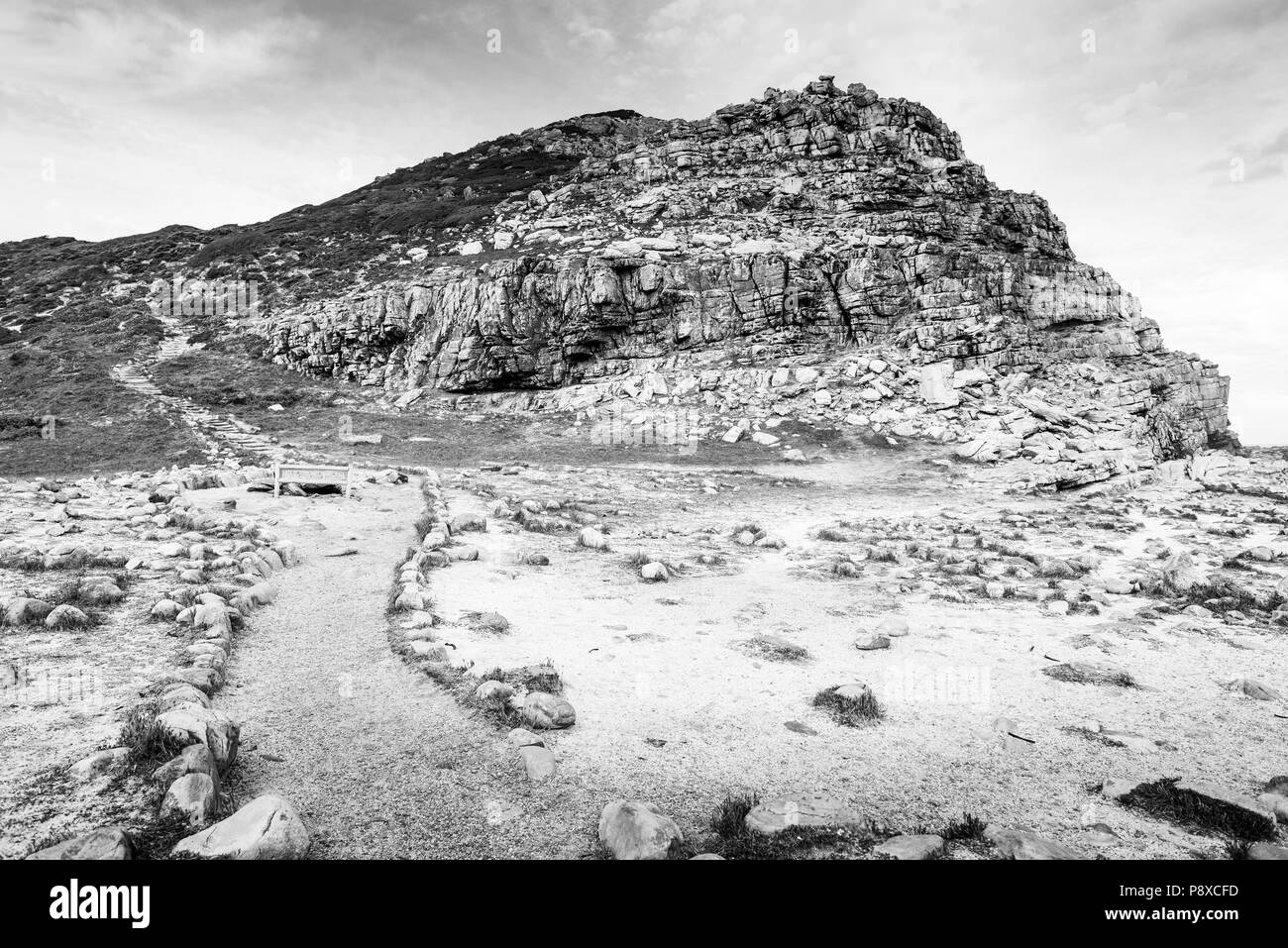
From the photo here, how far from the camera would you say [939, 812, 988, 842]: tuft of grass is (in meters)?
4.42

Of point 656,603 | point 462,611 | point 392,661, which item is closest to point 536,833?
point 392,661

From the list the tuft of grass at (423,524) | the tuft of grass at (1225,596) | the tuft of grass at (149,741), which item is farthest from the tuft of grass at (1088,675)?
the tuft of grass at (423,524)

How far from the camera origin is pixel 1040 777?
541cm

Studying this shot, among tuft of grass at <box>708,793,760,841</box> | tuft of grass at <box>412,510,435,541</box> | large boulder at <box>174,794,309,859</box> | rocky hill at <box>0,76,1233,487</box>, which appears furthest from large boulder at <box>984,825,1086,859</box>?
rocky hill at <box>0,76,1233,487</box>

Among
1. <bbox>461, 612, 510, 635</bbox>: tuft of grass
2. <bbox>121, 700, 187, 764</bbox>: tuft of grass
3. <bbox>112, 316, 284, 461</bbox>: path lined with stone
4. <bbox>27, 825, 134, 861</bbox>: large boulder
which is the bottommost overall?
<bbox>461, 612, 510, 635</bbox>: tuft of grass

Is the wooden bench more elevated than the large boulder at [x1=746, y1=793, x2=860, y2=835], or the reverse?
the wooden bench

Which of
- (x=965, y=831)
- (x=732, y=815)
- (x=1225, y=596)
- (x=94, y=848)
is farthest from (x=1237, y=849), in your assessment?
(x=1225, y=596)

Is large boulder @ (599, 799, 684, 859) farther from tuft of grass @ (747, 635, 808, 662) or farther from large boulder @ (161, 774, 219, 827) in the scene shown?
tuft of grass @ (747, 635, 808, 662)

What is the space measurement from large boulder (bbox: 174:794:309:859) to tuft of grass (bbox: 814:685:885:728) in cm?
488

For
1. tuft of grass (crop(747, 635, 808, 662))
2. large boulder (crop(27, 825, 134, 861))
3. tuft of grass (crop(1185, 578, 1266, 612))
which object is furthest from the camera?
tuft of grass (crop(1185, 578, 1266, 612))

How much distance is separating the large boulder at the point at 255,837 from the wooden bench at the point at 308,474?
18.4 m

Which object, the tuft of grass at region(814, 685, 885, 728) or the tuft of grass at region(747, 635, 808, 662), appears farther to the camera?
the tuft of grass at region(747, 635, 808, 662)

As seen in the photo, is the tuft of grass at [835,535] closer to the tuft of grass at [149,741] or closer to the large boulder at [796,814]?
the large boulder at [796,814]

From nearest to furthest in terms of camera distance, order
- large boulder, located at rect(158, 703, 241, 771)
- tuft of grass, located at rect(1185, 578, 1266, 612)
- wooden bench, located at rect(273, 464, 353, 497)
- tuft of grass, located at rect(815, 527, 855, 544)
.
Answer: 1. large boulder, located at rect(158, 703, 241, 771)
2. tuft of grass, located at rect(1185, 578, 1266, 612)
3. tuft of grass, located at rect(815, 527, 855, 544)
4. wooden bench, located at rect(273, 464, 353, 497)
